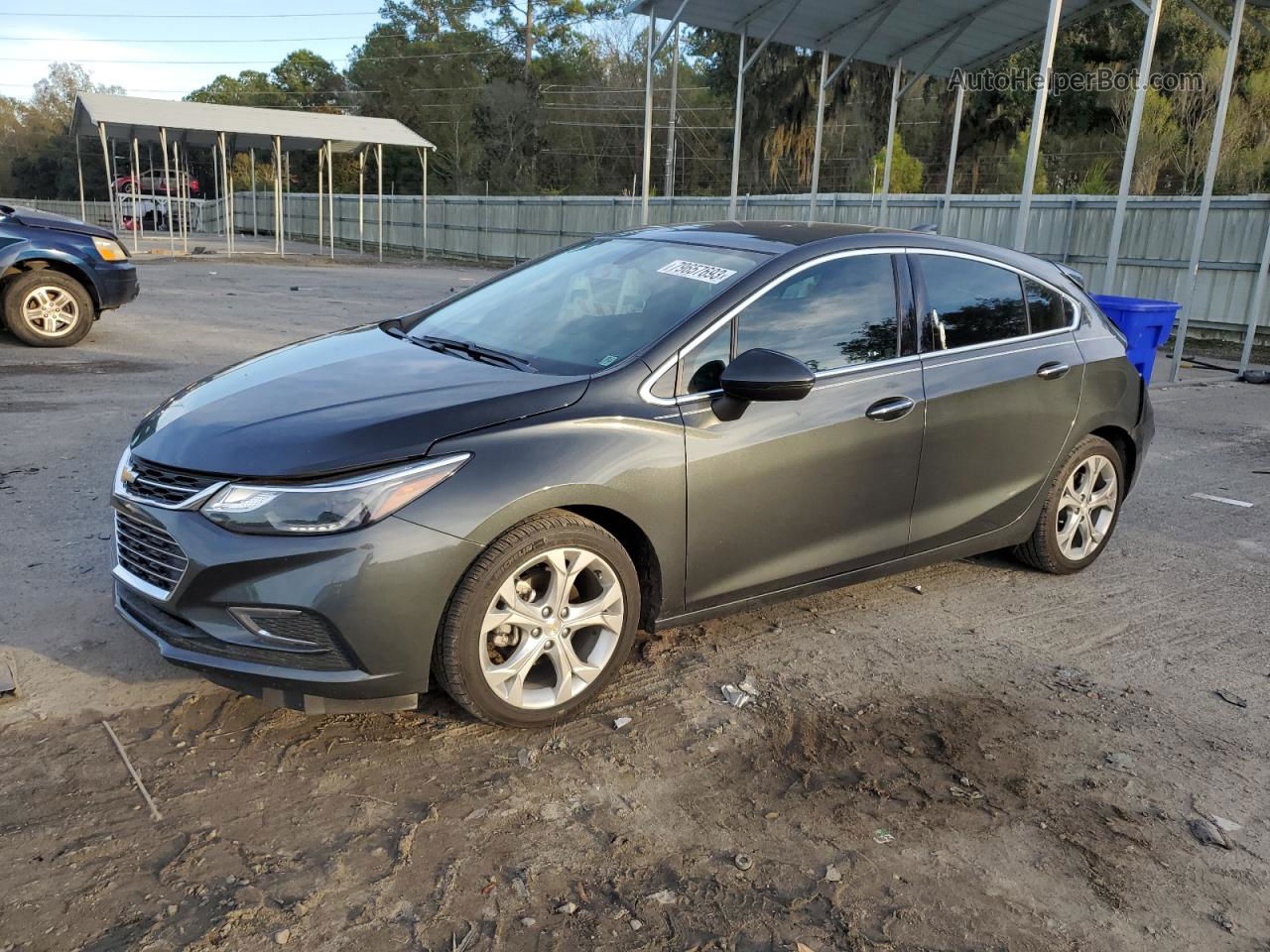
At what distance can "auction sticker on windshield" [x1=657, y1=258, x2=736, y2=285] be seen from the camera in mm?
3988

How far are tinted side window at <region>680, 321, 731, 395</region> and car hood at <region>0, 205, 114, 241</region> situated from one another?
8.65 metres

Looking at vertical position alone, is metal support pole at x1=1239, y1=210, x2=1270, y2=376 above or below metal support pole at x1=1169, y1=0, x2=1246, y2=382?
below

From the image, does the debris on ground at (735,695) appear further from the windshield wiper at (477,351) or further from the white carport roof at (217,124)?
the white carport roof at (217,124)

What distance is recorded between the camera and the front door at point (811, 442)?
12.2ft

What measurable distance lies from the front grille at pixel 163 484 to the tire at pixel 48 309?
8364mm

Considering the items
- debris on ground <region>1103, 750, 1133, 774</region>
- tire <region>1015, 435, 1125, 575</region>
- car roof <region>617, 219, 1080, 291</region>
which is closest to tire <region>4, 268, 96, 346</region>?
car roof <region>617, 219, 1080, 291</region>

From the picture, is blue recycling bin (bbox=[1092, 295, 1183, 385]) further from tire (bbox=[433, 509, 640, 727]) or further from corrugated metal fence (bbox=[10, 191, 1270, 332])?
tire (bbox=[433, 509, 640, 727])

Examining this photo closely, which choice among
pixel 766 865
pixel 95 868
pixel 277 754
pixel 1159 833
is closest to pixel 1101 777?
pixel 1159 833

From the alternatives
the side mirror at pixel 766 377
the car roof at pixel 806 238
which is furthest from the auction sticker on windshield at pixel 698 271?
the side mirror at pixel 766 377

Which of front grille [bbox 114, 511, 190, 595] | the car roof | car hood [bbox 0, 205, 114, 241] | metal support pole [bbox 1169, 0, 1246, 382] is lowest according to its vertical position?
front grille [bbox 114, 511, 190, 595]

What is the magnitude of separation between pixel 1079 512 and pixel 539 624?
3090 mm

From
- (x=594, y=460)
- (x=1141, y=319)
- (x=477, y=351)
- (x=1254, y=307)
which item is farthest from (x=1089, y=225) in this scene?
(x=594, y=460)

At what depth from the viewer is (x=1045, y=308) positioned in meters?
4.91

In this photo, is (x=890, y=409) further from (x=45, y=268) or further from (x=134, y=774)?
(x=45, y=268)
